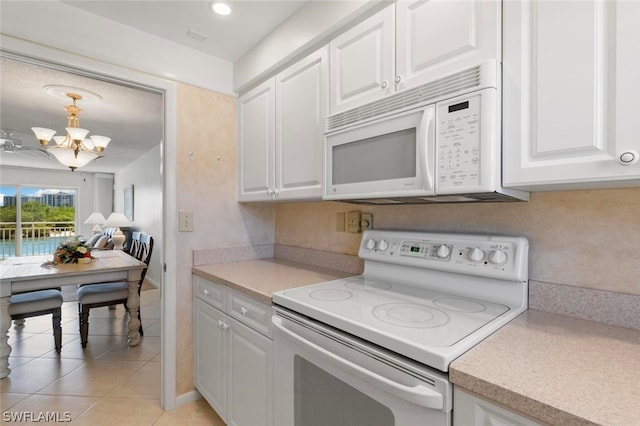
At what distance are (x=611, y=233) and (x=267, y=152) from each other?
1.57 metres

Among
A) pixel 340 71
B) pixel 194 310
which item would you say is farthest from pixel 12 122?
pixel 340 71

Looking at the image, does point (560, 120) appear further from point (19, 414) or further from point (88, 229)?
point (88, 229)

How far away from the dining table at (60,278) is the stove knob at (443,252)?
8.96 feet

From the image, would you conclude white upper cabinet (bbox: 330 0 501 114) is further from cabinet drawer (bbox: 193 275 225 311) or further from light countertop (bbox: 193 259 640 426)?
cabinet drawer (bbox: 193 275 225 311)

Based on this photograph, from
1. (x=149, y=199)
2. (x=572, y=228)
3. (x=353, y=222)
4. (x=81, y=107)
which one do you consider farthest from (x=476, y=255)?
(x=149, y=199)

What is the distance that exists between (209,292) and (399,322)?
1229 mm

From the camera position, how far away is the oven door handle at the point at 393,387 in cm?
70

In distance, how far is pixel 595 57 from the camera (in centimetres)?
76

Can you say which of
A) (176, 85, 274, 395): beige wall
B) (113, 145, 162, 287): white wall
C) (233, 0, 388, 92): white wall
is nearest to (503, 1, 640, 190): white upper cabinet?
(233, 0, 388, 92): white wall

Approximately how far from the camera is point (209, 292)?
1.76m

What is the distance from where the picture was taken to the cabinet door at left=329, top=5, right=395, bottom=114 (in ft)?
3.89

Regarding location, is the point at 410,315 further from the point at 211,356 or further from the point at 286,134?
the point at 211,356

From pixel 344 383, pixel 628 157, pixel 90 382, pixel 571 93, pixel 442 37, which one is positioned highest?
pixel 442 37

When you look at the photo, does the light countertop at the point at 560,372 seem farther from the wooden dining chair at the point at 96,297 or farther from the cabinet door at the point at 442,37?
the wooden dining chair at the point at 96,297
